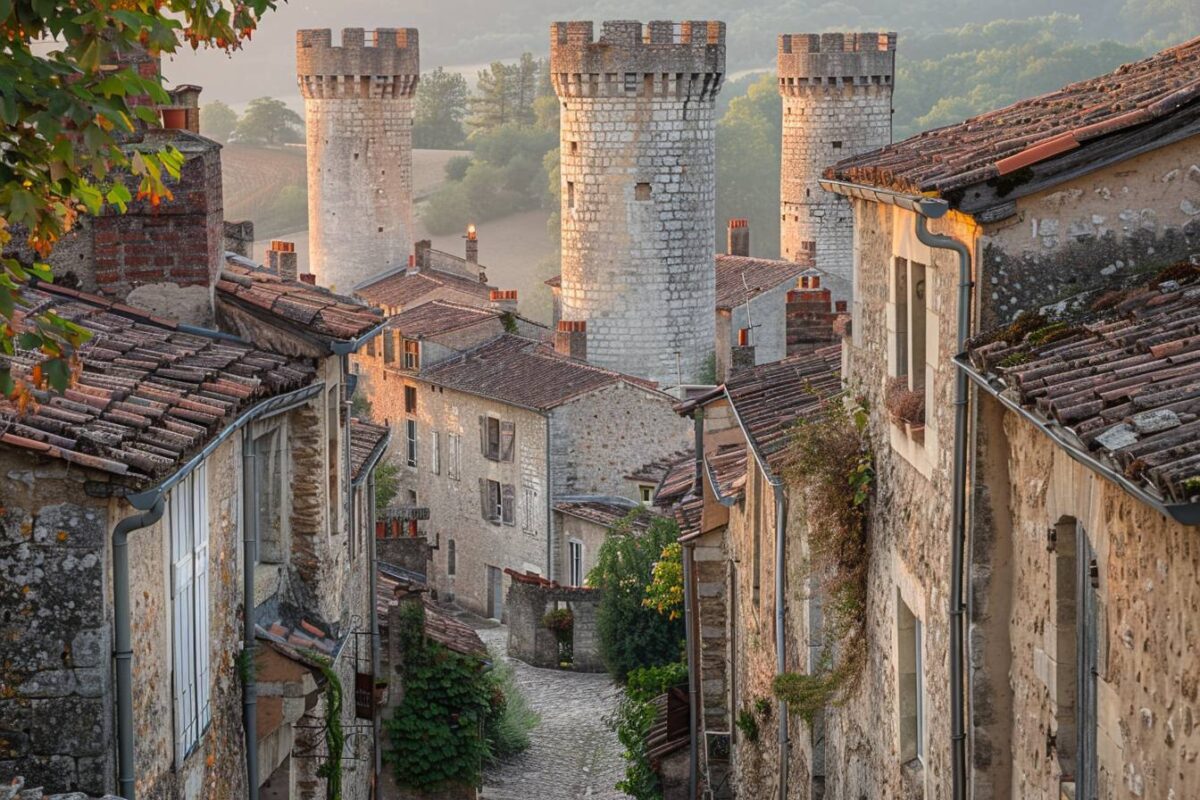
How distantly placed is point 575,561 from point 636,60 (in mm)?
9920

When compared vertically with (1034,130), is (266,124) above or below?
below

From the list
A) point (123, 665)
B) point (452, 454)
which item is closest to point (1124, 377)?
point (123, 665)

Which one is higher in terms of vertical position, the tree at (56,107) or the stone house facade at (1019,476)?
the tree at (56,107)

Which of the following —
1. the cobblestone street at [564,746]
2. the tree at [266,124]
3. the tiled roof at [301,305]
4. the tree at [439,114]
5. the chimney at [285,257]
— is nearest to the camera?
the tiled roof at [301,305]

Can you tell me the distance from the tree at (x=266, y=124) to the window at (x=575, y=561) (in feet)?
268

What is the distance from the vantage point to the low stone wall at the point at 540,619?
106ft

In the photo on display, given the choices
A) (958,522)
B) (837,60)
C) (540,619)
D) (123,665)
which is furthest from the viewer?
(837,60)

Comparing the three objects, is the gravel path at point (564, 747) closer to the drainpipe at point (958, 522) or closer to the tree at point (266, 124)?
the drainpipe at point (958, 522)

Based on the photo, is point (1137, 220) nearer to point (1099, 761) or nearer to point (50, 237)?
point (1099, 761)

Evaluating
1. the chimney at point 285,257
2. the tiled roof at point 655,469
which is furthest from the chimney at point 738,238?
the tiled roof at point 655,469

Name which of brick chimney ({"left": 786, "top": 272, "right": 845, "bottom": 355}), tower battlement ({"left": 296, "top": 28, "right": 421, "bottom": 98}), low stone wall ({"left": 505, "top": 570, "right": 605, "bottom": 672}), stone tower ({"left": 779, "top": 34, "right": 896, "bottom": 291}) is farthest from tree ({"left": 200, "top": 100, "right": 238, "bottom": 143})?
brick chimney ({"left": 786, "top": 272, "right": 845, "bottom": 355})

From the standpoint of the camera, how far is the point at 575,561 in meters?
37.0

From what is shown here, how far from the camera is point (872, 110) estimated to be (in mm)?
55156

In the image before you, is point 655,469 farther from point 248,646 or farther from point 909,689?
point 909,689
